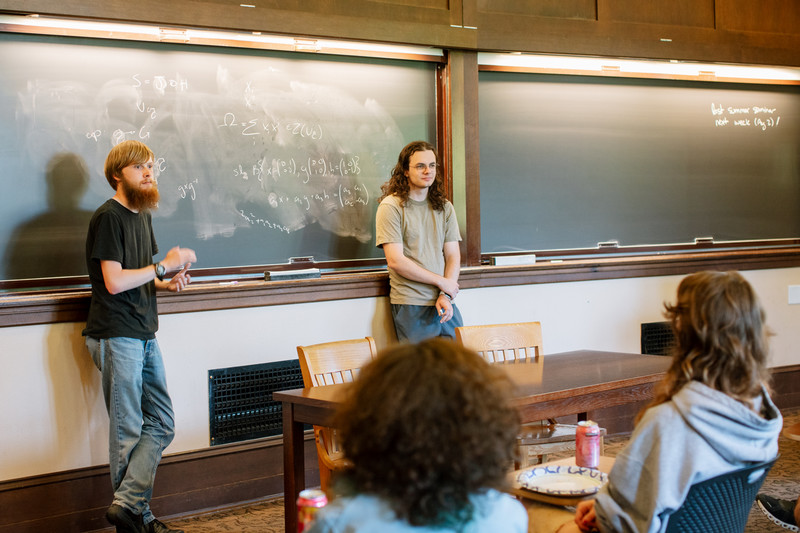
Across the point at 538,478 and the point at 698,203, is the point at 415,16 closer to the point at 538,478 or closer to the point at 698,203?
the point at 698,203

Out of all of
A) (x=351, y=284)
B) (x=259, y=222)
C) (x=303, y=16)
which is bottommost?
(x=351, y=284)

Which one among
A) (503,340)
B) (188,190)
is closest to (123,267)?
(188,190)

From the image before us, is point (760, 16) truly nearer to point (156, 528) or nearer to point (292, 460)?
point (292, 460)

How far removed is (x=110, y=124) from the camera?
13.0ft

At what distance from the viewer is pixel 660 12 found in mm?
5414

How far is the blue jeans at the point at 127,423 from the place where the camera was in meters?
3.43

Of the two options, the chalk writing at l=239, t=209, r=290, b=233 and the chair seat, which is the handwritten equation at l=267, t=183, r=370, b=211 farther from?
the chair seat

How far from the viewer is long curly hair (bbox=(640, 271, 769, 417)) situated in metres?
1.71

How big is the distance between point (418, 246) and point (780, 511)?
6.80ft

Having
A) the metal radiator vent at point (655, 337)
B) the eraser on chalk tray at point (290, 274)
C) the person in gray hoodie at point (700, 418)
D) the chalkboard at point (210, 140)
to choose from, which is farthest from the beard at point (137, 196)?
the metal radiator vent at point (655, 337)

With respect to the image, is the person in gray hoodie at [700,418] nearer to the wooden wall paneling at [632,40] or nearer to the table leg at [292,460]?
the table leg at [292,460]

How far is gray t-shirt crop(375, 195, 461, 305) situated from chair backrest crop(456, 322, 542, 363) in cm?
71

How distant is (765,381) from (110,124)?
3.20 m

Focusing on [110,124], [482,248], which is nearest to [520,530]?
[110,124]
